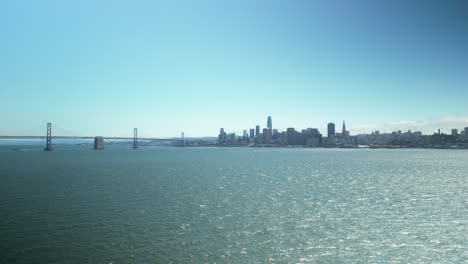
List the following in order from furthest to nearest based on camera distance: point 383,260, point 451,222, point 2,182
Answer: point 2,182 → point 451,222 → point 383,260

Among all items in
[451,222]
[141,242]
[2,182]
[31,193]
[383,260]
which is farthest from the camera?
[2,182]

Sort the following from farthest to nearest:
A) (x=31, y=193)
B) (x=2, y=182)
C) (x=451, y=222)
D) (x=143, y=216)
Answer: (x=2, y=182) < (x=31, y=193) < (x=143, y=216) < (x=451, y=222)

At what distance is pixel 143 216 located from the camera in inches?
1297

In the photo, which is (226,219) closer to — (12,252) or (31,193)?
(12,252)

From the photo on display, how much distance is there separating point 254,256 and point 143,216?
49.4ft

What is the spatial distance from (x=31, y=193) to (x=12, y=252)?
1068 inches

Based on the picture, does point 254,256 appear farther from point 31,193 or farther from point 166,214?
point 31,193

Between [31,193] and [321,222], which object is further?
[31,193]

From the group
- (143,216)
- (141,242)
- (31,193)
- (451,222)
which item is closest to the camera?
(141,242)

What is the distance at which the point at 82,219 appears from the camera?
31.5 m

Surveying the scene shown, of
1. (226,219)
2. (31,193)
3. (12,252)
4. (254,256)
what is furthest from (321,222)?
(31,193)

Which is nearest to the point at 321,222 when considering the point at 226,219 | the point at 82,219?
the point at 226,219

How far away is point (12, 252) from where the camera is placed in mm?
22484

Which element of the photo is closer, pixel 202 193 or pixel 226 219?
pixel 226 219
